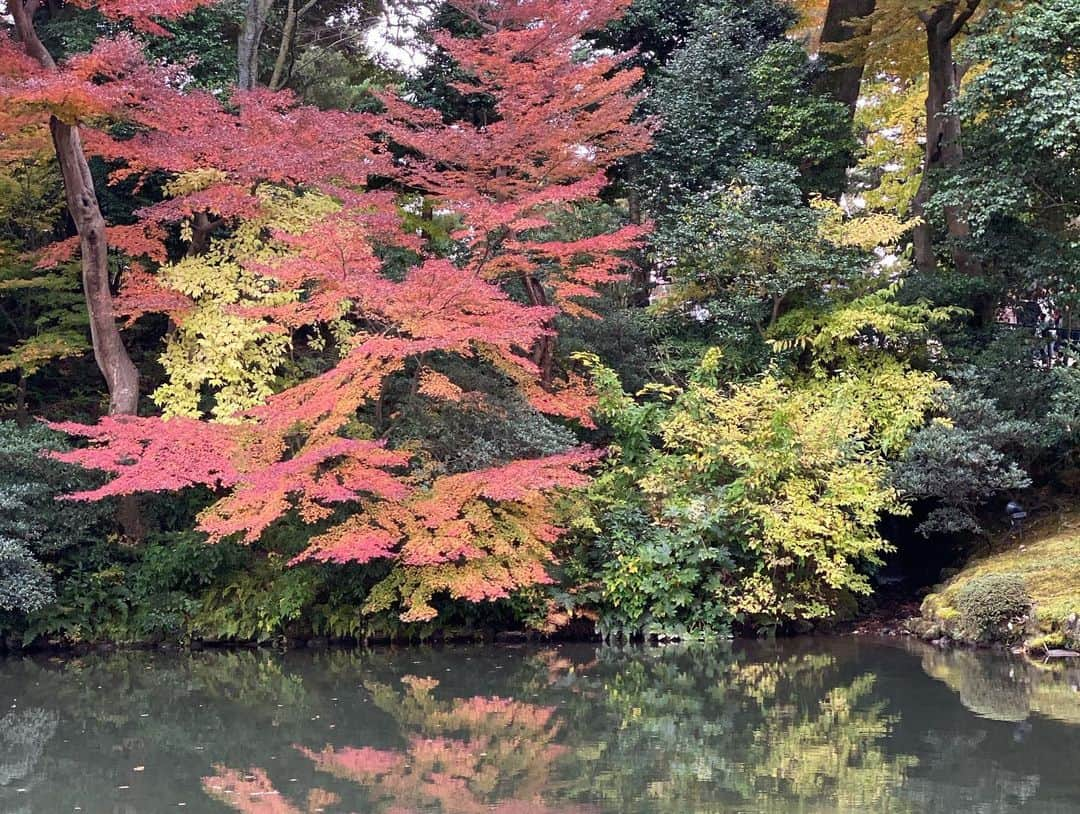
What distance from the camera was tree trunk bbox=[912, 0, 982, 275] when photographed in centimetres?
1270

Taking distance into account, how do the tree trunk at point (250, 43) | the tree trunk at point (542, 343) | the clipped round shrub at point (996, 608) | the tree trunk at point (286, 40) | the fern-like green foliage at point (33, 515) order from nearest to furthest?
the clipped round shrub at point (996, 608) → the fern-like green foliage at point (33, 515) → the tree trunk at point (542, 343) → the tree trunk at point (250, 43) → the tree trunk at point (286, 40)

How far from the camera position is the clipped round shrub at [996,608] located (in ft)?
29.9

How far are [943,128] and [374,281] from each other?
8.18 m

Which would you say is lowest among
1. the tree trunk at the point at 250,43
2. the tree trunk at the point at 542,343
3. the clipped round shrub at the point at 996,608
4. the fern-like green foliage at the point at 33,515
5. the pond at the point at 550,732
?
the pond at the point at 550,732

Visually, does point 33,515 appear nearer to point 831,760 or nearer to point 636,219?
point 831,760

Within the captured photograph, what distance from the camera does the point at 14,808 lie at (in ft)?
17.8

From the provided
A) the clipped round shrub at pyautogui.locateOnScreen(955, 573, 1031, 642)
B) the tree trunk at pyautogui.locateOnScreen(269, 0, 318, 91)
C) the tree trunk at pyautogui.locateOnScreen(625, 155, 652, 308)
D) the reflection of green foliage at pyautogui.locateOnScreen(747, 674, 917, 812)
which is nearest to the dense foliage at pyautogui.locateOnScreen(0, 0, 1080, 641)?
the tree trunk at pyautogui.locateOnScreen(625, 155, 652, 308)

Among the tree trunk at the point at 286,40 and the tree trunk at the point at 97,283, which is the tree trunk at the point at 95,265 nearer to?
the tree trunk at the point at 97,283

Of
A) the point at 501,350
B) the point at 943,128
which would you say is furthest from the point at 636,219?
the point at 501,350

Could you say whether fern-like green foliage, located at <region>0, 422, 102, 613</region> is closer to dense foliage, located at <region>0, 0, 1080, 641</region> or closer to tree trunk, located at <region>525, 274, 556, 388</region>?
dense foliage, located at <region>0, 0, 1080, 641</region>

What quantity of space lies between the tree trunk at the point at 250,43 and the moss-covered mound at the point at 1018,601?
33.5 ft

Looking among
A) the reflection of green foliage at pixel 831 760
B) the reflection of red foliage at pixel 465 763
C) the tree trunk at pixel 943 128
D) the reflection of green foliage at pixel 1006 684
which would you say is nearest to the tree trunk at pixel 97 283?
the reflection of red foliage at pixel 465 763

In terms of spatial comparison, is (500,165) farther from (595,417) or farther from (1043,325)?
(1043,325)

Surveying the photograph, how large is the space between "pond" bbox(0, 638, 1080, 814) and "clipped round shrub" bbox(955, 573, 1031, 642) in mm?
295
